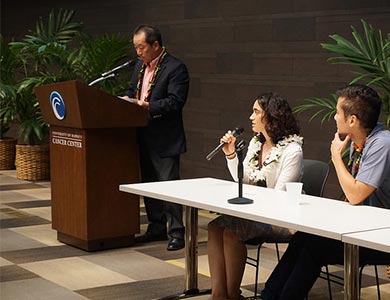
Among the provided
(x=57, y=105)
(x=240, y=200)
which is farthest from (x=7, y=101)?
(x=240, y=200)

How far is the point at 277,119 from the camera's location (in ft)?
14.6

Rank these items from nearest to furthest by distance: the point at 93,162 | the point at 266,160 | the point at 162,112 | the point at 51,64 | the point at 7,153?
the point at 266,160 → the point at 93,162 → the point at 162,112 → the point at 51,64 → the point at 7,153

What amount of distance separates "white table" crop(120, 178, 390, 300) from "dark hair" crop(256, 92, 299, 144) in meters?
0.31

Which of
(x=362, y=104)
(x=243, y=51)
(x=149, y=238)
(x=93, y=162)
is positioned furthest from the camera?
(x=243, y=51)

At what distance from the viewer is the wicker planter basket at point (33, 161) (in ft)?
29.8

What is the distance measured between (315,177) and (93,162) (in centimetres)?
173

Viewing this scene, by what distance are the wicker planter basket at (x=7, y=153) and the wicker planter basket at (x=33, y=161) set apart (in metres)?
0.70

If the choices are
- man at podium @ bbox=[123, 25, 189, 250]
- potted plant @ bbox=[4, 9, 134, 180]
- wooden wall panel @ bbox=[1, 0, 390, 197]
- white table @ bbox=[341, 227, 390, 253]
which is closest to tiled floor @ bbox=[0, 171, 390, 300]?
man at podium @ bbox=[123, 25, 189, 250]

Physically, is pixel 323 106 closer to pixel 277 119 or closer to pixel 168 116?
pixel 168 116

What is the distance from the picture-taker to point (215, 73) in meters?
7.90

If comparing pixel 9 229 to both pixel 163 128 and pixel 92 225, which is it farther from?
pixel 163 128

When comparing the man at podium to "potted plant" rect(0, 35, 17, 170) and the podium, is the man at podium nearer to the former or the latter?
the podium

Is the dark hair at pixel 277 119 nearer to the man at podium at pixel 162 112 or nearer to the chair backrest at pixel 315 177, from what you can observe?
the chair backrest at pixel 315 177

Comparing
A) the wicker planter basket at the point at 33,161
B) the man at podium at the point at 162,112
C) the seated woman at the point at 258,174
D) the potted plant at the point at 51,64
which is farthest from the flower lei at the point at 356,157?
the wicker planter basket at the point at 33,161
